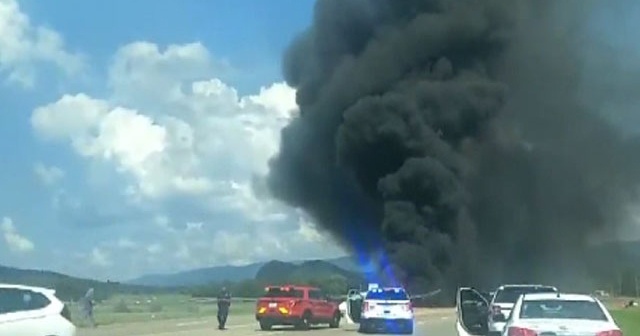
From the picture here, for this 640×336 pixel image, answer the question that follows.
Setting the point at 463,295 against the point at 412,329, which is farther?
the point at 412,329

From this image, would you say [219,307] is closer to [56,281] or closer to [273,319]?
[273,319]

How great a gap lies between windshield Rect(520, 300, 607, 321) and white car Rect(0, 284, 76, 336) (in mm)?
7667

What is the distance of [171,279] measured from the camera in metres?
198

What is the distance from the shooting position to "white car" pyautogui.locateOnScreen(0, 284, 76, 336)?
17266 millimetres

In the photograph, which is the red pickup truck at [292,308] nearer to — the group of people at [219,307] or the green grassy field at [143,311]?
the group of people at [219,307]

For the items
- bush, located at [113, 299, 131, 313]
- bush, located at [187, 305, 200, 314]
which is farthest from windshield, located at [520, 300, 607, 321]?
bush, located at [113, 299, 131, 313]

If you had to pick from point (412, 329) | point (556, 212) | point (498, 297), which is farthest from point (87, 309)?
point (556, 212)

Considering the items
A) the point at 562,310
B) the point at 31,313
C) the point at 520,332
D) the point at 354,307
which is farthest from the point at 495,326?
the point at 354,307

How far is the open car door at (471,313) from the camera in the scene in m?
24.0

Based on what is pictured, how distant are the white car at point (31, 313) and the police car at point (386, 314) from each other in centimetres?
1696

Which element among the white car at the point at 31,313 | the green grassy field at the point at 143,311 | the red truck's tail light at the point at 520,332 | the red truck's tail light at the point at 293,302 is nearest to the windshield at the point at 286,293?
the red truck's tail light at the point at 293,302

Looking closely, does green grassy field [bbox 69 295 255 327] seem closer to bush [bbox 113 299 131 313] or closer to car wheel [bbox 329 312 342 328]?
bush [bbox 113 299 131 313]

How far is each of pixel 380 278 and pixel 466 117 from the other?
1207cm

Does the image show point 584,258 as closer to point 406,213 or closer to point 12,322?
point 406,213
